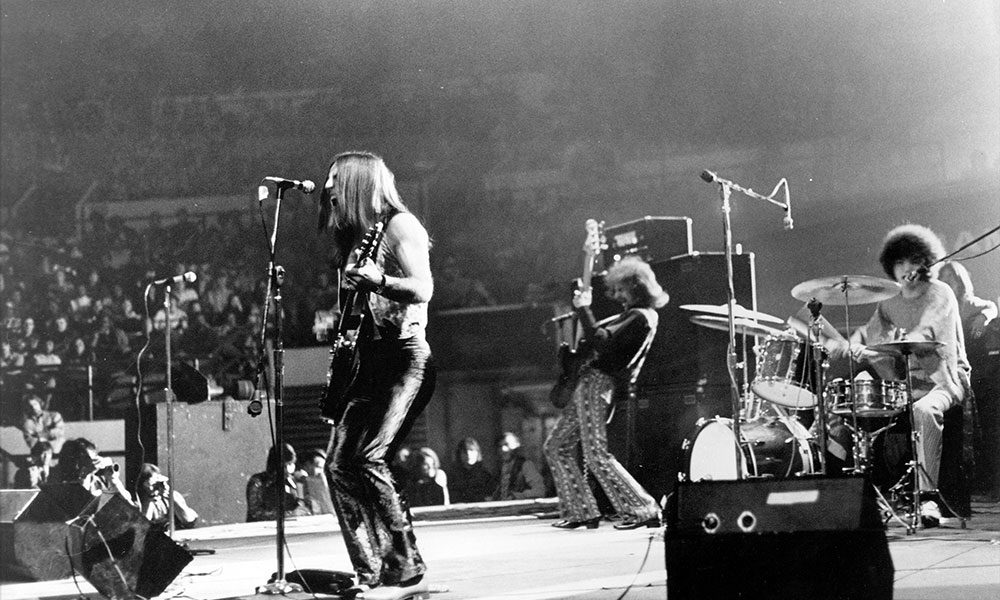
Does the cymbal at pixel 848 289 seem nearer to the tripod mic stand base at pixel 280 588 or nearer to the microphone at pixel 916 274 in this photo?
the microphone at pixel 916 274

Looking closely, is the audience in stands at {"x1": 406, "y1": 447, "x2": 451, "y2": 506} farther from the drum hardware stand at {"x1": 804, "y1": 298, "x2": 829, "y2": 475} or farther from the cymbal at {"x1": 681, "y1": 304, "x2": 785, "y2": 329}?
the drum hardware stand at {"x1": 804, "y1": 298, "x2": 829, "y2": 475}

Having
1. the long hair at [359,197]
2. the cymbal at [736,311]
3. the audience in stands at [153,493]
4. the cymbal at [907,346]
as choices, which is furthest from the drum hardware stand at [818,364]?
the audience in stands at [153,493]

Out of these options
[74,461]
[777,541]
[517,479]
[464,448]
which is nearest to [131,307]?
[74,461]

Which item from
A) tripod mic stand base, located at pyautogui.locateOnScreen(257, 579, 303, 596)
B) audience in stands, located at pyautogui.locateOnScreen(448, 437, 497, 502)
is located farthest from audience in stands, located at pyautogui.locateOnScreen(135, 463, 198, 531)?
audience in stands, located at pyautogui.locateOnScreen(448, 437, 497, 502)

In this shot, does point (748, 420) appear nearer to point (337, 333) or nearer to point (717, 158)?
point (717, 158)

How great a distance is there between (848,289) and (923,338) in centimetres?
45

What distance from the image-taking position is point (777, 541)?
2582mm

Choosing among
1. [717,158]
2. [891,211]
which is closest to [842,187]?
[891,211]

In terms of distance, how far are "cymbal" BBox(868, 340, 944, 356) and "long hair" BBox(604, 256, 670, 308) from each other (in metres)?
1.11

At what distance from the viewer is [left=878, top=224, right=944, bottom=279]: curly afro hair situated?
5.00 meters

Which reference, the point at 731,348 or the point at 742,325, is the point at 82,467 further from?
the point at 742,325

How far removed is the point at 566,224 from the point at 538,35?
2.51 m

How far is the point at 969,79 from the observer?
4867mm

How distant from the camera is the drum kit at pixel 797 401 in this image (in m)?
4.56
